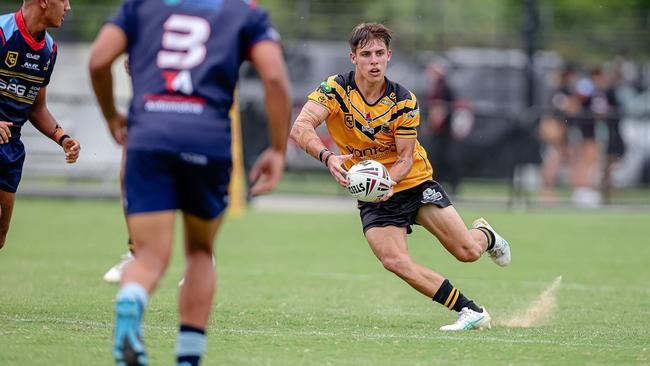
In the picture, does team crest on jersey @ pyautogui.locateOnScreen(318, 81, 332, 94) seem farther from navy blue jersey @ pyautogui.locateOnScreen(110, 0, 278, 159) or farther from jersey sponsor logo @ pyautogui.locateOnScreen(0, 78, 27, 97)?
navy blue jersey @ pyautogui.locateOnScreen(110, 0, 278, 159)

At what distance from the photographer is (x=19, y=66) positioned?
8102 millimetres

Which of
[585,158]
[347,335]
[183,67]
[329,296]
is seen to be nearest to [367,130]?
[347,335]

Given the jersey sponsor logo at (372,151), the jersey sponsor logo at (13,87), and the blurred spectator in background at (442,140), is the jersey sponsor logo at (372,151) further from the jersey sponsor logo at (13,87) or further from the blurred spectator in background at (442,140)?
the blurred spectator in background at (442,140)

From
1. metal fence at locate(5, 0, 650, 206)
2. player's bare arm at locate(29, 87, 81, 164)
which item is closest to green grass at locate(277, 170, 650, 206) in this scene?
metal fence at locate(5, 0, 650, 206)

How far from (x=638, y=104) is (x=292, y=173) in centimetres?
924

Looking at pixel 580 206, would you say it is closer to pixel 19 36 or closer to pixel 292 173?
pixel 292 173

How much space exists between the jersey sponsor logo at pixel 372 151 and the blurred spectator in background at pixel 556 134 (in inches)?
478

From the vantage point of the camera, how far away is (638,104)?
87.4ft

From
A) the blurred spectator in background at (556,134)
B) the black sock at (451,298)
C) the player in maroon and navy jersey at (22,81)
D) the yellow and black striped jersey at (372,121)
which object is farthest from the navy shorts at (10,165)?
the blurred spectator in background at (556,134)

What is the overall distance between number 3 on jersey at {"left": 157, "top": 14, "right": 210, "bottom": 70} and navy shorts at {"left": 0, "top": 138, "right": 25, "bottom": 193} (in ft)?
10.8

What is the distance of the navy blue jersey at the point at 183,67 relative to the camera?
5.36 meters

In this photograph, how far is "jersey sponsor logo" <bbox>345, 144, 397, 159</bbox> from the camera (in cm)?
832

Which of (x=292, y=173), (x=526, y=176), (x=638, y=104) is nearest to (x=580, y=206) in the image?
(x=526, y=176)

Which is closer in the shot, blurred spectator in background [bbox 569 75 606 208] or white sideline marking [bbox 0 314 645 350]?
white sideline marking [bbox 0 314 645 350]
